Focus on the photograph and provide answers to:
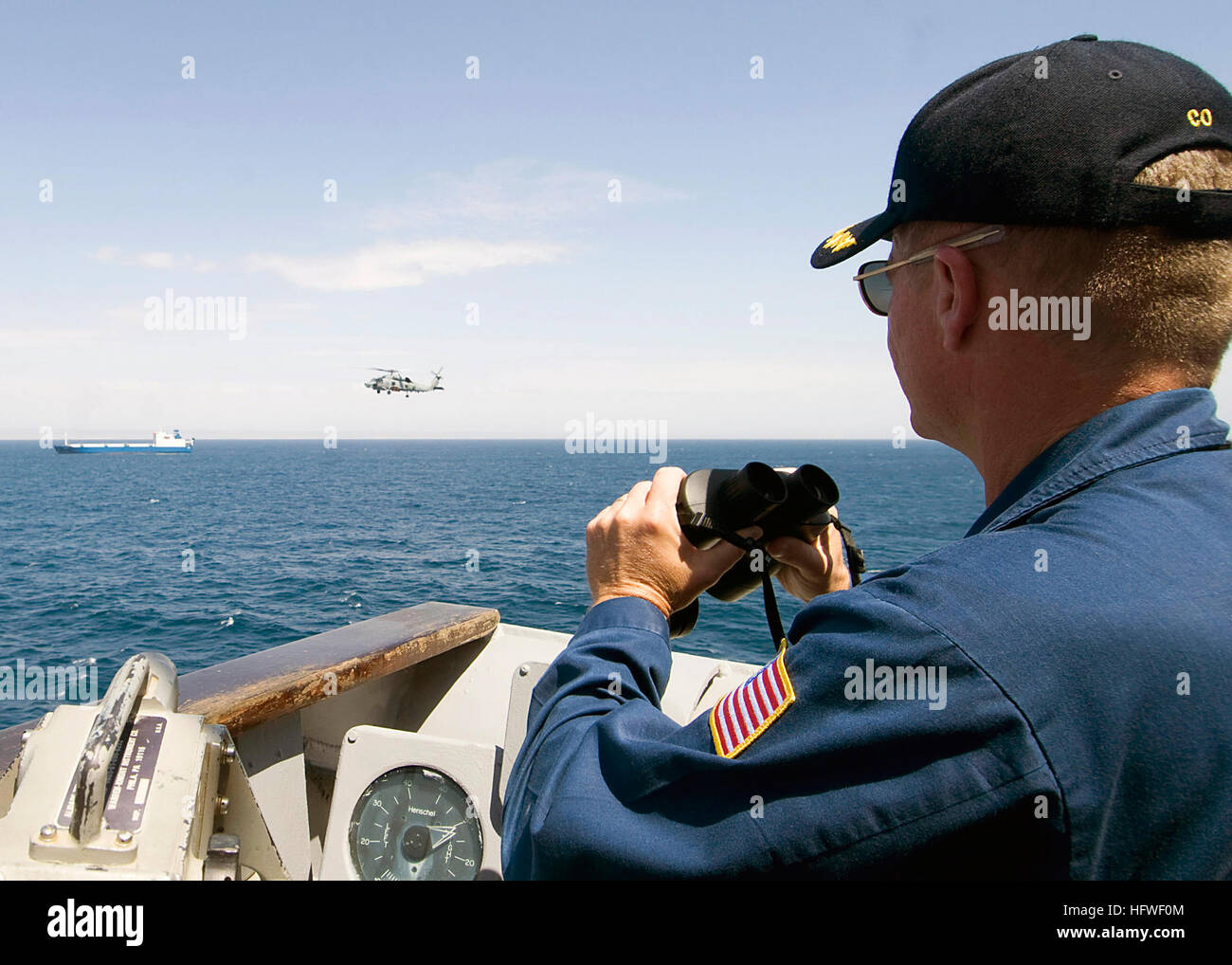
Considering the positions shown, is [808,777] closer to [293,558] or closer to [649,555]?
[649,555]

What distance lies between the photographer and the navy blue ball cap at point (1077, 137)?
1.04 metres

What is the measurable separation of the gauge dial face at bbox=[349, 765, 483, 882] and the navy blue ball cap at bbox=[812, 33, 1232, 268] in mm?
2709

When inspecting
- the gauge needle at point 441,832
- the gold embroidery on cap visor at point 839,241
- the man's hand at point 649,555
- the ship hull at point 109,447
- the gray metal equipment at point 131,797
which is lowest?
the gauge needle at point 441,832

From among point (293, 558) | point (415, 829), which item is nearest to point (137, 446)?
point (293, 558)

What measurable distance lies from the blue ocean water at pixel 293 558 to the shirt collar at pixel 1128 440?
780 centimetres

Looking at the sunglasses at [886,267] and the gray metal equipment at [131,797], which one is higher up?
the sunglasses at [886,267]

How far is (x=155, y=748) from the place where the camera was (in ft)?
5.38

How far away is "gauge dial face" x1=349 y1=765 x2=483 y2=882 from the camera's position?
299cm

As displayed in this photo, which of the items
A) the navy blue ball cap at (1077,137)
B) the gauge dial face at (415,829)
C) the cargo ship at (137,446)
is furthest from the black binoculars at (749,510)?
the cargo ship at (137,446)

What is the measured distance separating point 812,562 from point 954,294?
0.67m

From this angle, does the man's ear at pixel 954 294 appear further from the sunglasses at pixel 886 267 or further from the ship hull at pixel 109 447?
the ship hull at pixel 109 447
